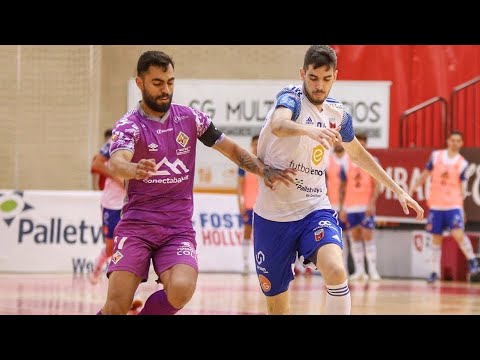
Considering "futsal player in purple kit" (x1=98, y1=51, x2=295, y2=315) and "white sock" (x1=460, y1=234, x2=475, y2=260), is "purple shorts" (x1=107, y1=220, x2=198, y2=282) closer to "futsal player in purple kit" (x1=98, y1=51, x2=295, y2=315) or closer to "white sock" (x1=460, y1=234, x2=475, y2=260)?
"futsal player in purple kit" (x1=98, y1=51, x2=295, y2=315)

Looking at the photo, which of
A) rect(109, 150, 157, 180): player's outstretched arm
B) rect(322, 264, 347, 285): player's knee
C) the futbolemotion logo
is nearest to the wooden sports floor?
the futbolemotion logo

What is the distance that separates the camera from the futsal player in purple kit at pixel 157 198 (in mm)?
6188

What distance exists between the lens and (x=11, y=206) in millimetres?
16344

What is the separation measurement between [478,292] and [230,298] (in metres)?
4.29

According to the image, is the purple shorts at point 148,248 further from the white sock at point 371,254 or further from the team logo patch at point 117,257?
the white sock at point 371,254

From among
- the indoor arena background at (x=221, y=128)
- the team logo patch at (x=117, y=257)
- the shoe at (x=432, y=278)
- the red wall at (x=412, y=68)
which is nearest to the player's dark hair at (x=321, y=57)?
the team logo patch at (x=117, y=257)

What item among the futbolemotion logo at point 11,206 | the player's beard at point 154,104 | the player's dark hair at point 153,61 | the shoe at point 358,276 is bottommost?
the shoe at point 358,276

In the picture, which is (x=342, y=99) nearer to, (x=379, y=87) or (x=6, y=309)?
(x=379, y=87)

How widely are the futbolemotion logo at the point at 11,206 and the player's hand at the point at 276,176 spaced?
10495 mm

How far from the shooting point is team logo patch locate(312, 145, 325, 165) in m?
6.72

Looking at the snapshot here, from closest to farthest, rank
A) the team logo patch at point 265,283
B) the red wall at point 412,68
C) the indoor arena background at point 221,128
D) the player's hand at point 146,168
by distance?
1. the player's hand at point 146,168
2. the team logo patch at point 265,283
3. the indoor arena background at point 221,128
4. the red wall at point 412,68

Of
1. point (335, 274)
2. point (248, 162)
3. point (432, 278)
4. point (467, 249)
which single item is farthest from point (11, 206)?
point (335, 274)

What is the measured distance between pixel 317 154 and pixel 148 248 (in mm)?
1368
